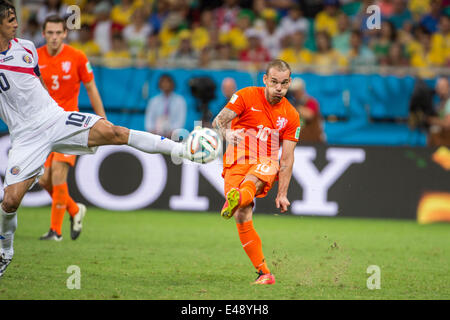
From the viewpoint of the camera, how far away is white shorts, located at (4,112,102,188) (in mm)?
6141

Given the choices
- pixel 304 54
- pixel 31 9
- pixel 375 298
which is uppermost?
pixel 31 9

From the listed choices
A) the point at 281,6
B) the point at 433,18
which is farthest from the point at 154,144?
the point at 433,18

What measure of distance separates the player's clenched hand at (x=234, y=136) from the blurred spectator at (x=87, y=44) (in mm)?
9091

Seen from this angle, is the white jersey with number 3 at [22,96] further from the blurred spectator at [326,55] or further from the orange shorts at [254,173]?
the blurred spectator at [326,55]

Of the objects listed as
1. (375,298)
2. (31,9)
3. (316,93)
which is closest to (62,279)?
(375,298)

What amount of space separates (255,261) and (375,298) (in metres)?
1.13

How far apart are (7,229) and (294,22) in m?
10.8

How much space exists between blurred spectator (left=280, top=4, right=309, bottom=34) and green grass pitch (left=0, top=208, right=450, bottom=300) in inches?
201

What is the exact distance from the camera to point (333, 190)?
12.0m

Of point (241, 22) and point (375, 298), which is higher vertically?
point (241, 22)

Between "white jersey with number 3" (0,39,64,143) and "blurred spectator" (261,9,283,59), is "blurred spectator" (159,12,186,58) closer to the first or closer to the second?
"blurred spectator" (261,9,283,59)

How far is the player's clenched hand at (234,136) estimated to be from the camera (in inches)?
251

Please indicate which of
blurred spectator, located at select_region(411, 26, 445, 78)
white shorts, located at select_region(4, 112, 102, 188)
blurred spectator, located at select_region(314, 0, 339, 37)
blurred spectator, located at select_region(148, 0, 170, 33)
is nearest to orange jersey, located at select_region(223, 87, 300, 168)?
white shorts, located at select_region(4, 112, 102, 188)
